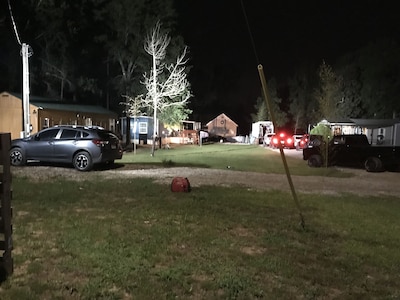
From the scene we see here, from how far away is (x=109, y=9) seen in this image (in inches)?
1614

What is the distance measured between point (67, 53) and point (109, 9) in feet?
19.3

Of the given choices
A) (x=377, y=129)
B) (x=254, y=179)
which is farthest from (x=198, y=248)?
(x=377, y=129)

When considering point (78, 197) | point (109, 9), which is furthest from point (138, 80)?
point (78, 197)

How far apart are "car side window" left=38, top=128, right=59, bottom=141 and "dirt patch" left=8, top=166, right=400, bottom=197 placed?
1.08 m

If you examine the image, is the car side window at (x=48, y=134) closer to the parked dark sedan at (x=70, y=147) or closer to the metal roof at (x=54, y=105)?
the parked dark sedan at (x=70, y=147)

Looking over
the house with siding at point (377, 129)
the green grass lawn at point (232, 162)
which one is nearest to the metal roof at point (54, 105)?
the green grass lawn at point (232, 162)

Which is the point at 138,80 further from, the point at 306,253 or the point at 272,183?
the point at 306,253

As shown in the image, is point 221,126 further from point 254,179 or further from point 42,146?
point 254,179

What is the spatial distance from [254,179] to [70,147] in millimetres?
6470

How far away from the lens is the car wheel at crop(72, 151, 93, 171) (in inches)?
576

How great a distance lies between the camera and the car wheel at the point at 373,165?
17594 millimetres

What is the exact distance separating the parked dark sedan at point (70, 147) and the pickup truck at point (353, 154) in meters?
9.32

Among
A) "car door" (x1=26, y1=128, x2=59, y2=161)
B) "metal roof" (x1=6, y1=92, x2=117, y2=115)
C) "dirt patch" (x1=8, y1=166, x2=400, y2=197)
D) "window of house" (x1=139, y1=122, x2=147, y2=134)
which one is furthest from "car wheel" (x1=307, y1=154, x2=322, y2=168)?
"window of house" (x1=139, y1=122, x2=147, y2=134)

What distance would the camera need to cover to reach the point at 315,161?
1933cm
